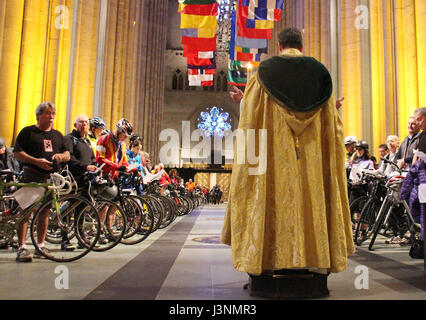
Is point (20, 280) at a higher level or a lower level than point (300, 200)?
lower

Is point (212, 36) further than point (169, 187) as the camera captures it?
Yes

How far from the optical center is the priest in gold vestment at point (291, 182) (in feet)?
9.07

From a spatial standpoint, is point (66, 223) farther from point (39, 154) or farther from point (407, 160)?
point (407, 160)

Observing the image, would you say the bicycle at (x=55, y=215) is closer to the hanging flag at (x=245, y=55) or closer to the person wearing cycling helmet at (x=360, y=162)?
the person wearing cycling helmet at (x=360, y=162)

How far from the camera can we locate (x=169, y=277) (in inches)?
137

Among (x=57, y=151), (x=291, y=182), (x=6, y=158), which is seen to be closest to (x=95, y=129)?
(x=57, y=151)

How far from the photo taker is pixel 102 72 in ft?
53.6

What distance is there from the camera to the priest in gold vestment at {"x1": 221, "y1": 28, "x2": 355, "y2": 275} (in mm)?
2764

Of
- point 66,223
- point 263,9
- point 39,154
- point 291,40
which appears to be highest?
point 263,9

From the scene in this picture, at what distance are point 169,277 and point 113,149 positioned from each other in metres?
2.77

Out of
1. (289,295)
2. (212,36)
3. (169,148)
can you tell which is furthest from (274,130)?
(169,148)

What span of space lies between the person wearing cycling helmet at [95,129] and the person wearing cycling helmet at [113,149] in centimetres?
28

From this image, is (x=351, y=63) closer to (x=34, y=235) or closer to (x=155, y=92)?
(x=34, y=235)

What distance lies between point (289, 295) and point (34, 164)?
123 inches
